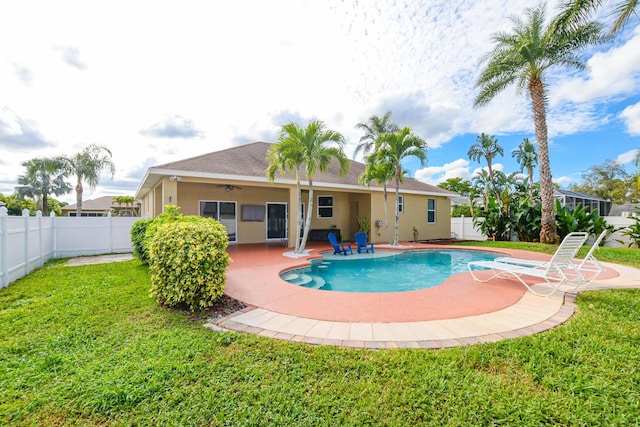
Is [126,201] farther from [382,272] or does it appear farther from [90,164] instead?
[382,272]

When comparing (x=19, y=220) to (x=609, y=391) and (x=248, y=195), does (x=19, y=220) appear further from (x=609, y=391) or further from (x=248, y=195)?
(x=609, y=391)

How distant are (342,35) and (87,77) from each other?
9395 mm

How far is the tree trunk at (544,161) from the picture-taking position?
1420cm

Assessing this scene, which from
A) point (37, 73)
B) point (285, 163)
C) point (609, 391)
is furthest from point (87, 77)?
point (609, 391)

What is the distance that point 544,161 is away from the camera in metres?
14.5

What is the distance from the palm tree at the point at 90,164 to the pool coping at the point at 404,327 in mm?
26986

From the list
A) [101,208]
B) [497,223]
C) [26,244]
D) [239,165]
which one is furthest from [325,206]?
[101,208]

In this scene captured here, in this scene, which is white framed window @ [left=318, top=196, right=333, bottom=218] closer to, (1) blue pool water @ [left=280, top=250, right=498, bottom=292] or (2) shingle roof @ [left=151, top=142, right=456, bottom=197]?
(2) shingle roof @ [left=151, top=142, right=456, bottom=197]

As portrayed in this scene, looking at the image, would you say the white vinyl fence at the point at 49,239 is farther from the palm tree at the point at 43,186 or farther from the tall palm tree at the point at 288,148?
the palm tree at the point at 43,186

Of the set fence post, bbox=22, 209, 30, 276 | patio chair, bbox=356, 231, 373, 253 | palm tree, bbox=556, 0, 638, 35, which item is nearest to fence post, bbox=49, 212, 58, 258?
fence post, bbox=22, 209, 30, 276

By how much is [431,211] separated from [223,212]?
14747 mm

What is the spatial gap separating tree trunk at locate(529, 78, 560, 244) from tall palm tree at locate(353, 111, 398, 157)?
1084 centimetres

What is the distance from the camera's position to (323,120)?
11.2m

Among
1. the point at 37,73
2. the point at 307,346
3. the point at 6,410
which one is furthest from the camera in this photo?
the point at 37,73
